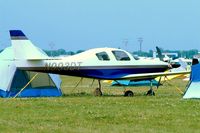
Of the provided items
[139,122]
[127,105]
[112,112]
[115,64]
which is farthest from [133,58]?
[139,122]

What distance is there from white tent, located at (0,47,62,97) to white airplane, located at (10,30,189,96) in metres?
1.41

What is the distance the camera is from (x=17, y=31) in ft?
83.0

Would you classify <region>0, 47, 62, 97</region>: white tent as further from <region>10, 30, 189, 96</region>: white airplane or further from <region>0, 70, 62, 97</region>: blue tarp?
<region>10, 30, 189, 96</region>: white airplane

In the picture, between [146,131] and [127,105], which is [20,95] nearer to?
[127,105]

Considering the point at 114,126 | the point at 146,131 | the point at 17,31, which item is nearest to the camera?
the point at 146,131

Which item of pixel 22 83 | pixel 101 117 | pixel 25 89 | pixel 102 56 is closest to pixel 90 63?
pixel 102 56

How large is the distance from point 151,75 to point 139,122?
11.7m

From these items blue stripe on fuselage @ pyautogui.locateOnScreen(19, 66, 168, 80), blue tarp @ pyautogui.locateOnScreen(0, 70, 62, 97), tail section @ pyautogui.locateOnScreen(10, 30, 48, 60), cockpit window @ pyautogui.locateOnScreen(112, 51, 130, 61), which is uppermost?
tail section @ pyautogui.locateOnScreen(10, 30, 48, 60)

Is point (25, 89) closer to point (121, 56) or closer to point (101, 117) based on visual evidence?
point (121, 56)

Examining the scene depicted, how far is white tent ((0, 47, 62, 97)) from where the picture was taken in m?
26.8

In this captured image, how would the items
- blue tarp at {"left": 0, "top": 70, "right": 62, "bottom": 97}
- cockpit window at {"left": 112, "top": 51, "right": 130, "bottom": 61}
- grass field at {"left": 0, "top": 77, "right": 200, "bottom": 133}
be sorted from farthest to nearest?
blue tarp at {"left": 0, "top": 70, "right": 62, "bottom": 97}, cockpit window at {"left": 112, "top": 51, "right": 130, "bottom": 61}, grass field at {"left": 0, "top": 77, "right": 200, "bottom": 133}

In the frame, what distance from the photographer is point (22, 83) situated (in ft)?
88.6

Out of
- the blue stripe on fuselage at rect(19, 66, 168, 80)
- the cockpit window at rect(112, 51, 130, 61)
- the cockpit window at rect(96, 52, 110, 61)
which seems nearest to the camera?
the blue stripe on fuselage at rect(19, 66, 168, 80)

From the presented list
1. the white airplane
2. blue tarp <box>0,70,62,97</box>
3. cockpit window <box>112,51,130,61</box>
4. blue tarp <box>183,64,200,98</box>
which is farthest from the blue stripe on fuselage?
blue tarp <box>183,64,200,98</box>
